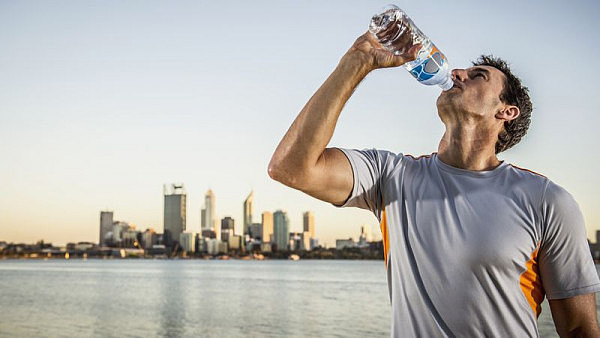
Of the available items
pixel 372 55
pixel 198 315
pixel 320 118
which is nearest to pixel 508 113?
pixel 372 55

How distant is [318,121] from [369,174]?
33 centimetres

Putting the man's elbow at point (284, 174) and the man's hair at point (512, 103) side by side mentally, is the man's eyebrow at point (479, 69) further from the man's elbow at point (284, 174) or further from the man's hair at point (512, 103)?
the man's elbow at point (284, 174)

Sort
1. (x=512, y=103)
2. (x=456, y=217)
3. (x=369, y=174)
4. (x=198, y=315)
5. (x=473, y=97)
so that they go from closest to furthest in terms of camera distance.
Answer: (x=456, y=217), (x=369, y=174), (x=473, y=97), (x=512, y=103), (x=198, y=315)

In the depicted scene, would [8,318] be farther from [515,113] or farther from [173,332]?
[515,113]

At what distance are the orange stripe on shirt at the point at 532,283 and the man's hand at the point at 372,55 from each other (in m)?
0.70

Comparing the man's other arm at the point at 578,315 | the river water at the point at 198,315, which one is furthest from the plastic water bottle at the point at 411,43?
the river water at the point at 198,315

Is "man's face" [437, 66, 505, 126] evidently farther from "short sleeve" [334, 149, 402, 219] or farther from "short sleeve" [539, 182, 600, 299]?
"short sleeve" [539, 182, 600, 299]

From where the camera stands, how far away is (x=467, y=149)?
2.21 meters

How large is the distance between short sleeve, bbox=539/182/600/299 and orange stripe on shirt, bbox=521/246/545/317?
2 cm

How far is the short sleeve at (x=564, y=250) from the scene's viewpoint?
202 cm

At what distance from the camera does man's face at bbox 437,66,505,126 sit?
2.21 metres

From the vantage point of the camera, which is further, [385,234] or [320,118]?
[385,234]

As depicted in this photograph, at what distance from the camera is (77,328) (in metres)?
19.8

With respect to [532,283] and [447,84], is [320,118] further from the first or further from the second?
[532,283]
